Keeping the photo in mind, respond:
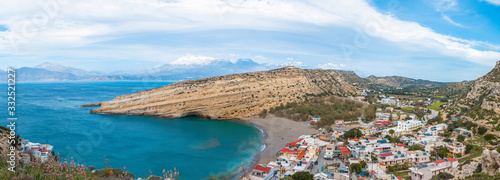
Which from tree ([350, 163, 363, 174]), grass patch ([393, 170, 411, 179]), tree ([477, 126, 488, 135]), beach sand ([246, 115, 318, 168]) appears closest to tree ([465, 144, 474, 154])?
tree ([477, 126, 488, 135])

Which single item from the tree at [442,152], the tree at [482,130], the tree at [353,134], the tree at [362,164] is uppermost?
the tree at [482,130]

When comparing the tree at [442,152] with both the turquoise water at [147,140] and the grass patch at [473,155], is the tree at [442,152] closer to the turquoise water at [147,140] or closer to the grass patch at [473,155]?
the grass patch at [473,155]

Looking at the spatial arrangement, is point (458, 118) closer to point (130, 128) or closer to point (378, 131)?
point (378, 131)

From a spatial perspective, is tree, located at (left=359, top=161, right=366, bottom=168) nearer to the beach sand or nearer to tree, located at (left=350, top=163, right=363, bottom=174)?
tree, located at (left=350, top=163, right=363, bottom=174)

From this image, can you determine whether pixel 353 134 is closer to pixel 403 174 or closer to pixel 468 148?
pixel 468 148

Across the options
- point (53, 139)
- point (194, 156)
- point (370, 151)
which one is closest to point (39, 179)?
point (194, 156)

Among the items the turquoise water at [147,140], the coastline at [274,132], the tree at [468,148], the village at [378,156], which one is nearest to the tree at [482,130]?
the village at [378,156]
